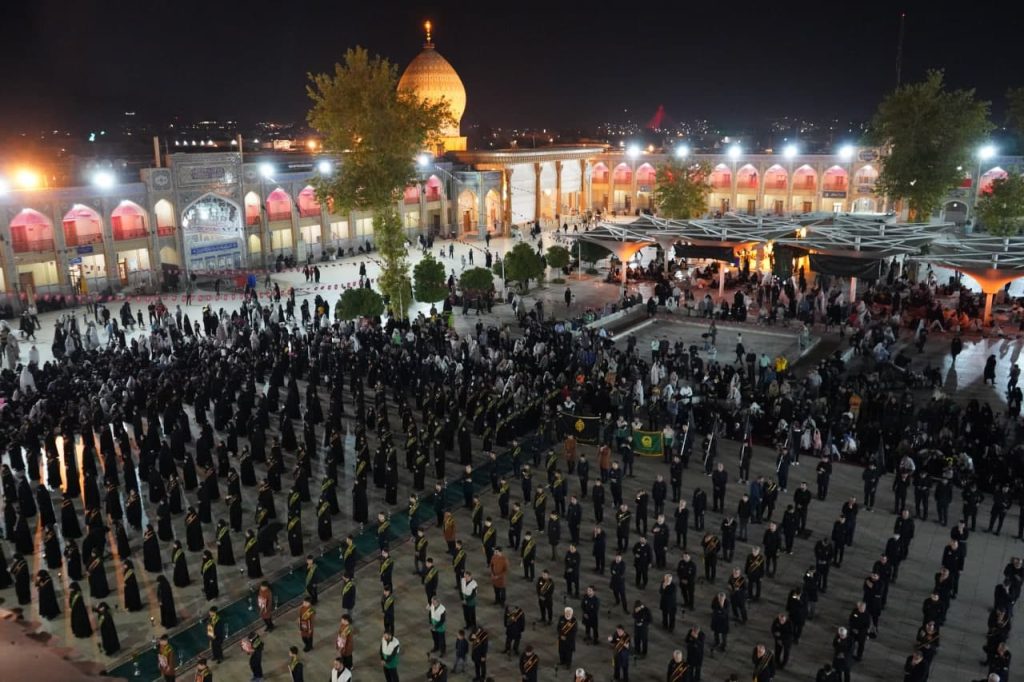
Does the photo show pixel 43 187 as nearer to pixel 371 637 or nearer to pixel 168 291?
pixel 168 291

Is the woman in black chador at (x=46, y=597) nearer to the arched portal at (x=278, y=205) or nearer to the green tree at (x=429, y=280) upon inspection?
the green tree at (x=429, y=280)

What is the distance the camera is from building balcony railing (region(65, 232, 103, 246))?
116 feet

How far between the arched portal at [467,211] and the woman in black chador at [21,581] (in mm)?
43198

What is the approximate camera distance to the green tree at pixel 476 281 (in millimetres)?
31531

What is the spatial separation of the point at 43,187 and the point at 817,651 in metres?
35.4

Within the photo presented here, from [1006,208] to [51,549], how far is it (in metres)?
42.5

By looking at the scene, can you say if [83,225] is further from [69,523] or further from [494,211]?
[494,211]

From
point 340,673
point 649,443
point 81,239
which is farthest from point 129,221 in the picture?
point 340,673

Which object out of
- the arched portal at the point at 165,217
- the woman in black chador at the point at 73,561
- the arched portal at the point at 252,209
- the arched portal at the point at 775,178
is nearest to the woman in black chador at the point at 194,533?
the woman in black chador at the point at 73,561

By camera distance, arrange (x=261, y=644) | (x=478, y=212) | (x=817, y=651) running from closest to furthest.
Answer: (x=261, y=644)
(x=817, y=651)
(x=478, y=212)

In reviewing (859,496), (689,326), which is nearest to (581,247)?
(689,326)

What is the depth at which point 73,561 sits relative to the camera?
1276 cm

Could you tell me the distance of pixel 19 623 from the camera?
11891 mm

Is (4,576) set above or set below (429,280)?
below
